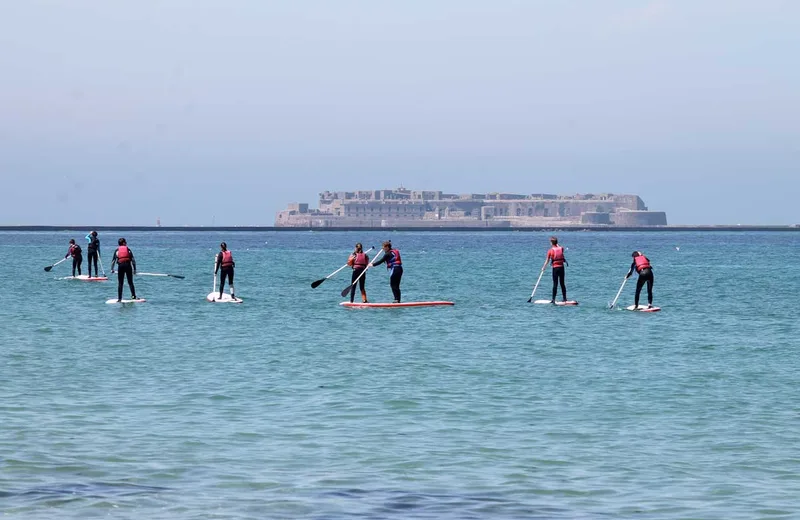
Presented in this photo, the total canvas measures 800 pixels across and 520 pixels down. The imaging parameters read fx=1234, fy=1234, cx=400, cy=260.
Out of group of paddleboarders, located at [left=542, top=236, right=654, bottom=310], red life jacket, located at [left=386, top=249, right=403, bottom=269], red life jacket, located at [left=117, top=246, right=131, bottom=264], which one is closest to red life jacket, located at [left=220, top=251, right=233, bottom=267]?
red life jacket, located at [left=117, top=246, right=131, bottom=264]

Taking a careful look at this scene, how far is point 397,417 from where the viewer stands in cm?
1762

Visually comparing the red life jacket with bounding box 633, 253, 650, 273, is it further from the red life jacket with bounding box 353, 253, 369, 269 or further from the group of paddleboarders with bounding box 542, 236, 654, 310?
the red life jacket with bounding box 353, 253, 369, 269

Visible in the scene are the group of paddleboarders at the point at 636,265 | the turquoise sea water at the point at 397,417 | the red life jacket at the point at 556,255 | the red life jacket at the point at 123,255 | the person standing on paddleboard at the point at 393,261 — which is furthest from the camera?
the red life jacket at the point at 556,255

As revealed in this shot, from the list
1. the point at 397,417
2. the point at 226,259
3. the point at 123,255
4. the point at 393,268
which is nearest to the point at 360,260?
the point at 393,268

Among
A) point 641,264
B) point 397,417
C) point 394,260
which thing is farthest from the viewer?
point 394,260

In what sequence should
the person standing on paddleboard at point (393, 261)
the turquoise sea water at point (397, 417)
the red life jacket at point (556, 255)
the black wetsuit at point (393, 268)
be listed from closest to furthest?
the turquoise sea water at point (397, 417)
the person standing on paddleboard at point (393, 261)
the black wetsuit at point (393, 268)
the red life jacket at point (556, 255)

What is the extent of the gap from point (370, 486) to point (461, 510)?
143cm

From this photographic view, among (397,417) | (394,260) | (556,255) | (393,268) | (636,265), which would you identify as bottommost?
(397,417)

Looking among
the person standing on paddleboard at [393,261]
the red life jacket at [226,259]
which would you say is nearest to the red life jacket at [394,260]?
the person standing on paddleboard at [393,261]

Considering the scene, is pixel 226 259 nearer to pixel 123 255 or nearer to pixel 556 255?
pixel 123 255

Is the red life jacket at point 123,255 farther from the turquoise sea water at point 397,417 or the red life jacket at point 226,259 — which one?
the red life jacket at point 226,259

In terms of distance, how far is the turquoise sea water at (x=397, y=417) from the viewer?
1260cm

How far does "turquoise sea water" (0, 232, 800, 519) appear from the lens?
1260 centimetres

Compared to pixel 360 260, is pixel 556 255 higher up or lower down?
higher up
